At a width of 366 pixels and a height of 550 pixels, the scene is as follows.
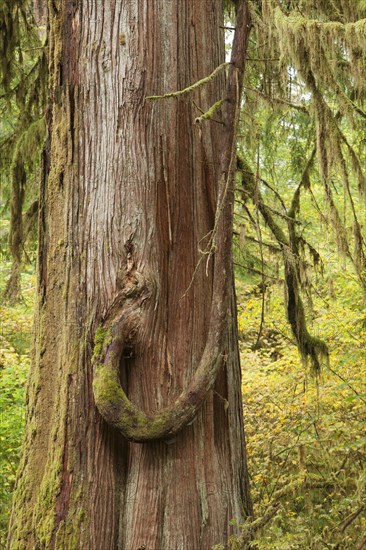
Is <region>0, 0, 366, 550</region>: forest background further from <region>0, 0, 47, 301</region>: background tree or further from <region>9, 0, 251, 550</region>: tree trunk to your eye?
<region>9, 0, 251, 550</region>: tree trunk

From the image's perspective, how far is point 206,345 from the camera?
326 cm

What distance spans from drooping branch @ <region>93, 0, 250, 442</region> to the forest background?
10.7 inches

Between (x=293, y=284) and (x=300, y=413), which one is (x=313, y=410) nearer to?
(x=300, y=413)

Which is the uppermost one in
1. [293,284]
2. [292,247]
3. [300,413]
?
[292,247]

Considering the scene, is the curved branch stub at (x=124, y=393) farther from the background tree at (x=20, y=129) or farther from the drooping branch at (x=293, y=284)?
→ the background tree at (x=20, y=129)

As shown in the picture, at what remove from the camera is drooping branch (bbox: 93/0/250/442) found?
3012 millimetres

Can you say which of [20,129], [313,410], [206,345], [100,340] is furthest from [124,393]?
[313,410]

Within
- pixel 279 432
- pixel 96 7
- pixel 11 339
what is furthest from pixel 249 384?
pixel 96 7

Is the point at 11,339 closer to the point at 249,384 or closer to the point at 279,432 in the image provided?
the point at 249,384

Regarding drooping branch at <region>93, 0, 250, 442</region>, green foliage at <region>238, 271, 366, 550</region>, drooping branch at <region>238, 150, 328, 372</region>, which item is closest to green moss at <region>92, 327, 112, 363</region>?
drooping branch at <region>93, 0, 250, 442</region>

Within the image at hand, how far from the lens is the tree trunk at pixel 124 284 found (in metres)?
3.13

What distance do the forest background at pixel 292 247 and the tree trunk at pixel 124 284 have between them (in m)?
0.38

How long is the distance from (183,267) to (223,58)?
1401 millimetres

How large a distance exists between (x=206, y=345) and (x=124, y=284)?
50 cm
